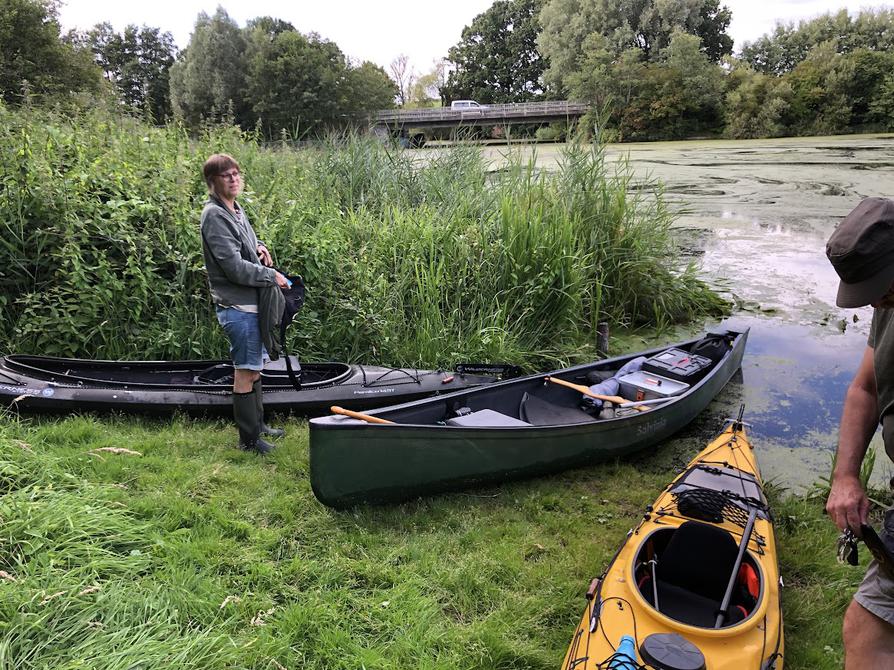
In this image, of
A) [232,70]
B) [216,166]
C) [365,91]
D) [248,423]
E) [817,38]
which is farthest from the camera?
[817,38]

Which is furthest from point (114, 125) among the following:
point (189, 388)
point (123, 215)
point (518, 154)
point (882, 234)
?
point (882, 234)

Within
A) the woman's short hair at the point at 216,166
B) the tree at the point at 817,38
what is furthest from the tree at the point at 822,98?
the woman's short hair at the point at 216,166

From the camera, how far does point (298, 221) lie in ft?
17.7

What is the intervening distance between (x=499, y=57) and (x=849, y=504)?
48.7 meters

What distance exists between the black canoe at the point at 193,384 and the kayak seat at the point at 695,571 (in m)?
2.31

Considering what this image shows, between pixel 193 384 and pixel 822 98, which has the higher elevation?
pixel 822 98

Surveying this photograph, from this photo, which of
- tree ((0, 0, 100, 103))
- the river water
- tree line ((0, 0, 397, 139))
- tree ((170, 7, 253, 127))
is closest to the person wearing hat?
the river water

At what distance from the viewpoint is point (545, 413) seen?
14.4 feet

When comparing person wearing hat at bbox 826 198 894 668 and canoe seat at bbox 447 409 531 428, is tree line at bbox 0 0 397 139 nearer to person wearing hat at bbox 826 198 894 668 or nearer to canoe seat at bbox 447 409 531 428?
canoe seat at bbox 447 409 531 428

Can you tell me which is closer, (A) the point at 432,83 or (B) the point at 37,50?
(B) the point at 37,50

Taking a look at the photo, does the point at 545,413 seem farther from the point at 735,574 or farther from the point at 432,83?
the point at 432,83

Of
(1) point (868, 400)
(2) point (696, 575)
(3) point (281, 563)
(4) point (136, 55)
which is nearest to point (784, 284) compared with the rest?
(2) point (696, 575)

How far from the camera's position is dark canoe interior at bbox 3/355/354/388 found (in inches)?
164

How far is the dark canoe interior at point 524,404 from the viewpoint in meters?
3.77
